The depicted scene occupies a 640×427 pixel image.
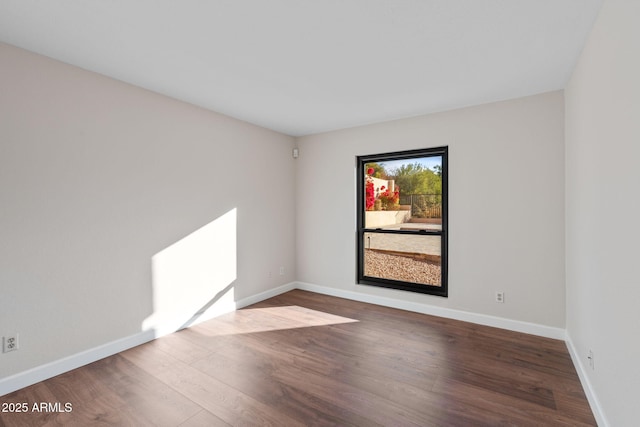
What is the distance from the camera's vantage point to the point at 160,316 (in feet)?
9.80

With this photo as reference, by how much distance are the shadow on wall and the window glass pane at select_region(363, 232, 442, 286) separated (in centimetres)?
187

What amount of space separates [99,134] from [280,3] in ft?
6.34

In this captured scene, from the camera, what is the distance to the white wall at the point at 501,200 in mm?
2912

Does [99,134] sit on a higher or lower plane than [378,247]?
higher

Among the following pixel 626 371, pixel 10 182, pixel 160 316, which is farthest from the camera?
pixel 160 316

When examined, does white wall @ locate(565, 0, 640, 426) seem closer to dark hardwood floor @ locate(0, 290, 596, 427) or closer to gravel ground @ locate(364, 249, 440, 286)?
dark hardwood floor @ locate(0, 290, 596, 427)

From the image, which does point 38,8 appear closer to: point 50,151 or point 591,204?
point 50,151

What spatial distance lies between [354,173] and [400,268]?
145 centimetres

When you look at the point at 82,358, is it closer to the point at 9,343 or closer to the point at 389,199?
the point at 9,343

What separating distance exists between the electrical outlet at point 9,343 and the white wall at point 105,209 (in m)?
0.05

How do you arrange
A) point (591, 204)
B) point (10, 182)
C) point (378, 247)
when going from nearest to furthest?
point (591, 204) → point (10, 182) → point (378, 247)

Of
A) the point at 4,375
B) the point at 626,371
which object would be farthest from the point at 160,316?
the point at 626,371

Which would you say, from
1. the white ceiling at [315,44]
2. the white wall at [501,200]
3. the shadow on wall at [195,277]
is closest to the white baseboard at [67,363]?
the shadow on wall at [195,277]

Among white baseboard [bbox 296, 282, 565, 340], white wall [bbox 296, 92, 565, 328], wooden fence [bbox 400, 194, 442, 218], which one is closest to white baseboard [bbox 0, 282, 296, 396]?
white baseboard [bbox 296, 282, 565, 340]
